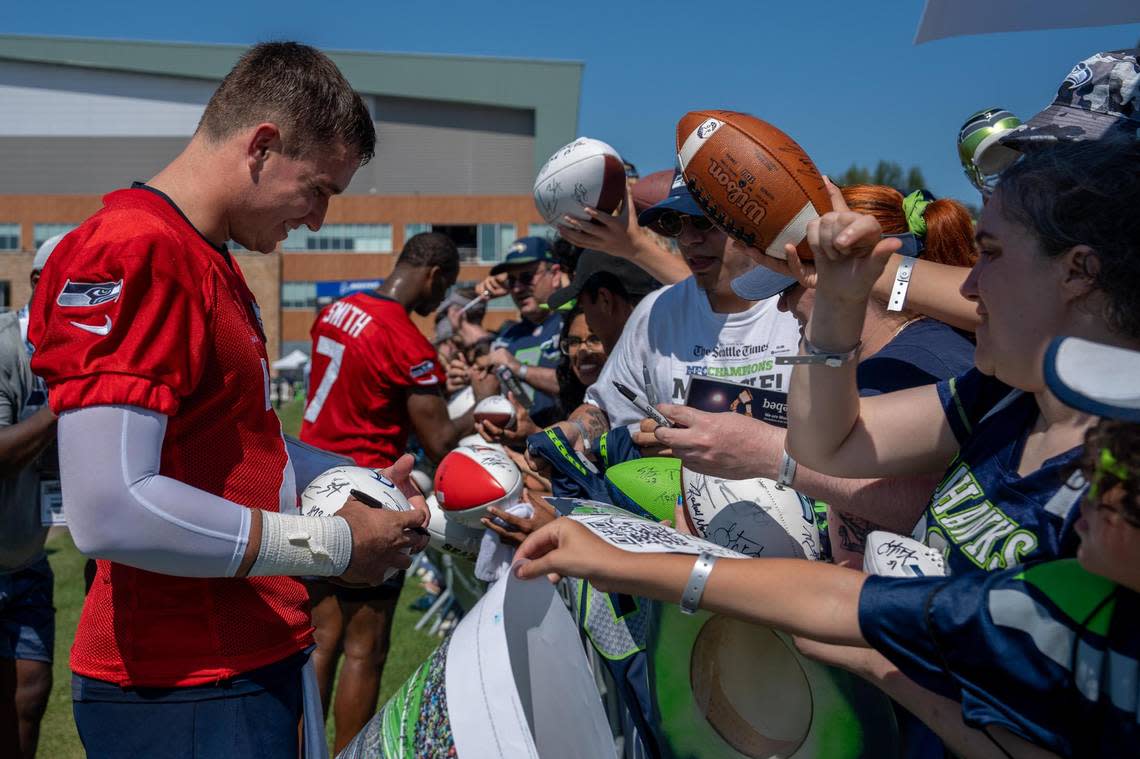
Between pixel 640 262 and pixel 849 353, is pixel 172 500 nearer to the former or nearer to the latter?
pixel 849 353

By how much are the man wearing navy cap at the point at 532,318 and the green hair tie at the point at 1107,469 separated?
166 inches

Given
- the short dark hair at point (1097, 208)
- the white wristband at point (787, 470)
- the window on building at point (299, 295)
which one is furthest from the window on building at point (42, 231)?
the short dark hair at point (1097, 208)

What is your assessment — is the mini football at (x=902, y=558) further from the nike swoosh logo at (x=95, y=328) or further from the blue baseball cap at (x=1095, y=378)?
the nike swoosh logo at (x=95, y=328)

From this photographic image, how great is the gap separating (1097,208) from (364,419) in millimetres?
3744

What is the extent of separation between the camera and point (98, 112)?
57.7m

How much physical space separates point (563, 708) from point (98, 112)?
2541 inches

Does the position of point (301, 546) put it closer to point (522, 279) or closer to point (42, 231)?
point (522, 279)

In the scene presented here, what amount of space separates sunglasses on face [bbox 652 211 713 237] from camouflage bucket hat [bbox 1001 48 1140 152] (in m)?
1.16

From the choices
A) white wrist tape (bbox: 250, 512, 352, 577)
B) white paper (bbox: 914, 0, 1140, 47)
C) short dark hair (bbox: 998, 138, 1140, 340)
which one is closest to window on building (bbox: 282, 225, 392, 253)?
white paper (bbox: 914, 0, 1140, 47)

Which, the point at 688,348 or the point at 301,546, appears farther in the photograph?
the point at 688,348

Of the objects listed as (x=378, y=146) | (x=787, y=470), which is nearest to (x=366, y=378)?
(x=787, y=470)

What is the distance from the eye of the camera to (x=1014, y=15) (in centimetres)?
239

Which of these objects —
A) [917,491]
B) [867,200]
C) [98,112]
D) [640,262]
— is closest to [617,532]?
[917,491]

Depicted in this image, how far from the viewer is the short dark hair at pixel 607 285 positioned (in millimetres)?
4406
